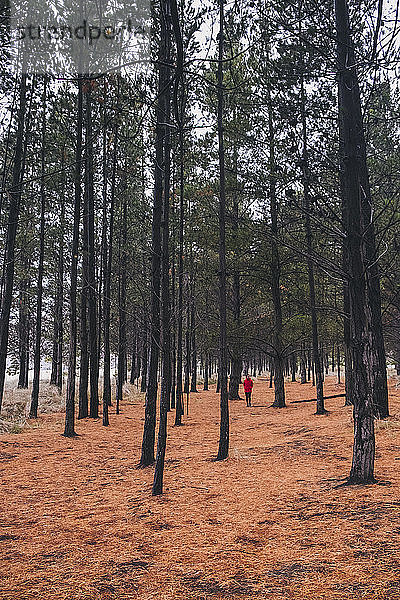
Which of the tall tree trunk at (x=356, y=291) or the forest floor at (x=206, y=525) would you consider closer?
the forest floor at (x=206, y=525)

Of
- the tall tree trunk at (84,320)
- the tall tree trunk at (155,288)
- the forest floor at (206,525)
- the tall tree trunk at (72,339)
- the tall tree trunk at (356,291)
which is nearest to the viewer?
the forest floor at (206,525)

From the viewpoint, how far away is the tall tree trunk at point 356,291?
6.10 meters

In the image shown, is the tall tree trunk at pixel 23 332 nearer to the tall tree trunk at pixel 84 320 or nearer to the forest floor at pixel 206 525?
the tall tree trunk at pixel 84 320

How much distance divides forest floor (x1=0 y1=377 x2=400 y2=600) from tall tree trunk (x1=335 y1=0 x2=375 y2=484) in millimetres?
484

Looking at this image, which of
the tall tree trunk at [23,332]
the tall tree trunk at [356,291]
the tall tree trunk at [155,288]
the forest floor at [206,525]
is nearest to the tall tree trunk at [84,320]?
the forest floor at [206,525]

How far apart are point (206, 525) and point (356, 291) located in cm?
365

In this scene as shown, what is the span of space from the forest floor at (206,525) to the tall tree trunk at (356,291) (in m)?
0.48

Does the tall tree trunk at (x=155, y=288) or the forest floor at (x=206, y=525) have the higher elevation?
the tall tree trunk at (x=155, y=288)

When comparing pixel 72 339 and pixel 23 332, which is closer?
pixel 72 339

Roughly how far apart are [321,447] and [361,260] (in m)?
4.61

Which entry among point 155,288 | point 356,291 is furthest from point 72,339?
point 356,291

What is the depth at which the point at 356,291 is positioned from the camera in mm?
6445

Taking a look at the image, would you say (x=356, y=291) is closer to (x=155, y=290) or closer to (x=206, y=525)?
(x=206, y=525)

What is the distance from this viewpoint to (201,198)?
20.1 meters
